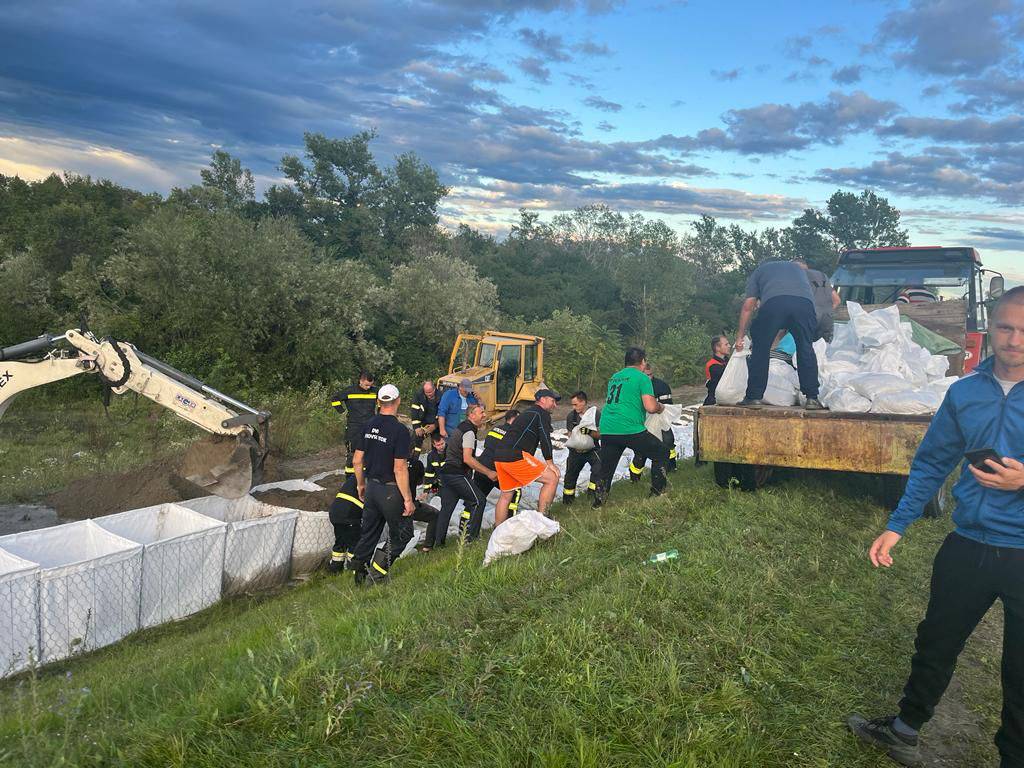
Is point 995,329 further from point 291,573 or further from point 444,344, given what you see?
point 444,344

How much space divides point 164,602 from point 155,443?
7.30 m

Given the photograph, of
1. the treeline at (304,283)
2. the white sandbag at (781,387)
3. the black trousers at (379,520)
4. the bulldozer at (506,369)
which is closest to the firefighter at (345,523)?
the black trousers at (379,520)

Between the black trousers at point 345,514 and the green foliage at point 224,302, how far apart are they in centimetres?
911

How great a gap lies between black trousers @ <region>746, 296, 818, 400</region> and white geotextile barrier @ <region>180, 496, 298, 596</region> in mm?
4654

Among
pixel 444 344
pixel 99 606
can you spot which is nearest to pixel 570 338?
pixel 444 344

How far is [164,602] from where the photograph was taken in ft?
18.4

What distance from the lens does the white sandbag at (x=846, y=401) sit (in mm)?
5875

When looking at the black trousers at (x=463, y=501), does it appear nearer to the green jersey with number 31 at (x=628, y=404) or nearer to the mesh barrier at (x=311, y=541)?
the mesh barrier at (x=311, y=541)

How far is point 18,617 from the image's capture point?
4.59 meters

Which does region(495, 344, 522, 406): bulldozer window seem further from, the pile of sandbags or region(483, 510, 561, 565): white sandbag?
region(483, 510, 561, 565): white sandbag

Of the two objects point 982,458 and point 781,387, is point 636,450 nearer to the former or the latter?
point 781,387

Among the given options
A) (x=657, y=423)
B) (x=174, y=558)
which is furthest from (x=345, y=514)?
(x=657, y=423)

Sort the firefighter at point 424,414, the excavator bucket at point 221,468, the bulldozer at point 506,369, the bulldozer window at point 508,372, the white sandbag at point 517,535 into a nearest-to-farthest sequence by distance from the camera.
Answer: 1. the white sandbag at point 517,535
2. the excavator bucket at point 221,468
3. the firefighter at point 424,414
4. the bulldozer at point 506,369
5. the bulldozer window at point 508,372

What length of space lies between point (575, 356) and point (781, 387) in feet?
54.0
